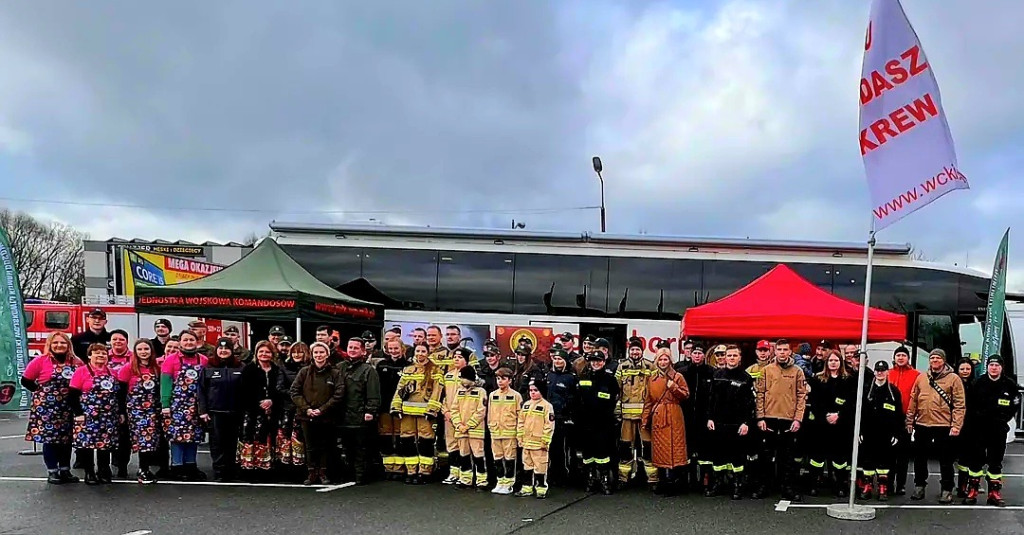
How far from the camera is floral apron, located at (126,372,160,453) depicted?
900cm

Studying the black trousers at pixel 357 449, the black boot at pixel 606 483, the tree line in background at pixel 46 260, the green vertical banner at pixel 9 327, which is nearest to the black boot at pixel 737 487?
the black boot at pixel 606 483

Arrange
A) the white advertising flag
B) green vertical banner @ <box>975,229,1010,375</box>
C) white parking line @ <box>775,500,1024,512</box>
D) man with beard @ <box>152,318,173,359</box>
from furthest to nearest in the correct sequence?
green vertical banner @ <box>975,229,1010,375</box> → man with beard @ <box>152,318,173,359</box> → white parking line @ <box>775,500,1024,512</box> → the white advertising flag

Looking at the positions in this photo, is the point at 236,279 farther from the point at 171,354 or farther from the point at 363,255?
the point at 363,255

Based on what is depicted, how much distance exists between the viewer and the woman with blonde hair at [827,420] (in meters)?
9.14

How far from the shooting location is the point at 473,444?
895cm

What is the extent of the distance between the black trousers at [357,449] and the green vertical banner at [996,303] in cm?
1022

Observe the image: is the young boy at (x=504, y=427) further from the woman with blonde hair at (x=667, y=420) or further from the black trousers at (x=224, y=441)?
the black trousers at (x=224, y=441)

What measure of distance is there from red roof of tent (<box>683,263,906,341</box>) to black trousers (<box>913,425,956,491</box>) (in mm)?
1596

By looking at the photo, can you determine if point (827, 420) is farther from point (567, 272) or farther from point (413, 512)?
point (567, 272)

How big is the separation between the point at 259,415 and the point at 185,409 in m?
0.84

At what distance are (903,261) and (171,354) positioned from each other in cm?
1286

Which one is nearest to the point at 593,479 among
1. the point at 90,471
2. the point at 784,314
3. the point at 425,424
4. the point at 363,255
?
the point at 425,424

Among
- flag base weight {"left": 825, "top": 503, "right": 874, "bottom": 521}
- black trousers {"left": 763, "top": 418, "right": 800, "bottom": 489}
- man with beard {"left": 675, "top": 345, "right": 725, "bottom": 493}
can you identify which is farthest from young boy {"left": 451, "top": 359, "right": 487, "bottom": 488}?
flag base weight {"left": 825, "top": 503, "right": 874, "bottom": 521}

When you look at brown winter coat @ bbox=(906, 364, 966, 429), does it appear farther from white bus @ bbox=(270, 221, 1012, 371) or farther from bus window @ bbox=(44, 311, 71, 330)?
bus window @ bbox=(44, 311, 71, 330)
